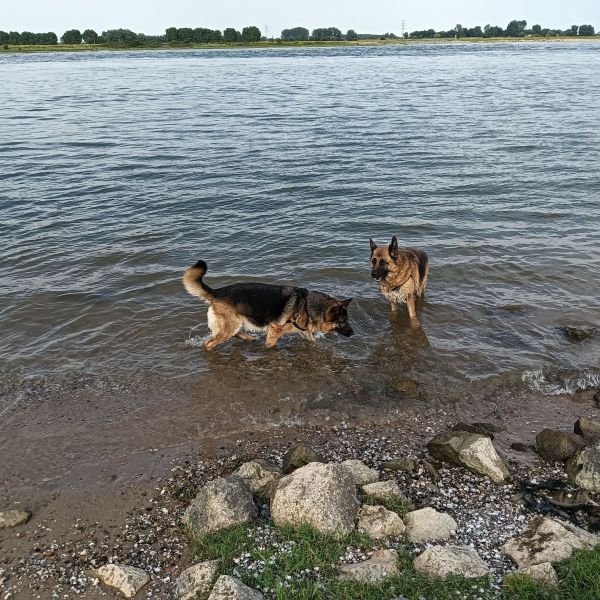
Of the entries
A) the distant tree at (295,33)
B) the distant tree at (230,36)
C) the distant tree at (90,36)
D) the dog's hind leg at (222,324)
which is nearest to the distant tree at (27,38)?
the distant tree at (90,36)

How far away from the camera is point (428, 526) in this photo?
4.48 m

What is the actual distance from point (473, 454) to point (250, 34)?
141 metres

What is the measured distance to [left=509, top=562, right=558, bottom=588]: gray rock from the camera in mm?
3789

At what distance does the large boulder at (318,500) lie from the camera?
14.5 ft

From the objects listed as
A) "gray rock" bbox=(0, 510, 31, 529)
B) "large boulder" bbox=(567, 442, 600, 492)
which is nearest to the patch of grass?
"gray rock" bbox=(0, 510, 31, 529)

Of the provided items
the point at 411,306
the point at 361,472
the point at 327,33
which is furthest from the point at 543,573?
the point at 327,33

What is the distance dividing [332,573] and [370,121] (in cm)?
2358

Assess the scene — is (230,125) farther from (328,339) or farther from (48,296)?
(328,339)

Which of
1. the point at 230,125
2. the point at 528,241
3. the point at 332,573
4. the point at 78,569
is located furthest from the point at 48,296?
the point at 230,125

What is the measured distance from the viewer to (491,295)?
32.4 feet

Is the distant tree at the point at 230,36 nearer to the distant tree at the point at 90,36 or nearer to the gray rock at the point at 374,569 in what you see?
the distant tree at the point at 90,36

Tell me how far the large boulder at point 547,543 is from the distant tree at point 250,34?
14146 cm

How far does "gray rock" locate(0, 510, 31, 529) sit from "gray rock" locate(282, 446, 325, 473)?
2382mm

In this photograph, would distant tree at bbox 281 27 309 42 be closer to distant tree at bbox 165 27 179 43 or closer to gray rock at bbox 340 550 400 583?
distant tree at bbox 165 27 179 43
